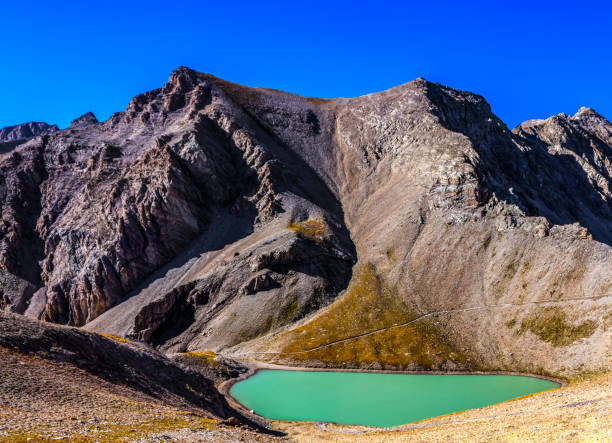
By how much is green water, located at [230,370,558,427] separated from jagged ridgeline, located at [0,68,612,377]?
266 inches

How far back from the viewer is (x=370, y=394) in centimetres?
7938

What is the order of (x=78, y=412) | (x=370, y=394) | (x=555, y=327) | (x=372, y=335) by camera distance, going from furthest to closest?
(x=372, y=335) < (x=555, y=327) < (x=370, y=394) < (x=78, y=412)

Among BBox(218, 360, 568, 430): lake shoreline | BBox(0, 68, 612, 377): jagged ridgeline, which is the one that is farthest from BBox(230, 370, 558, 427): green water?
BBox(0, 68, 612, 377): jagged ridgeline

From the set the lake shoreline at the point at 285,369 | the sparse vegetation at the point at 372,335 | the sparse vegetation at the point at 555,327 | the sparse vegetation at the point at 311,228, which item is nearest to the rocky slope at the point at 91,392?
the lake shoreline at the point at 285,369

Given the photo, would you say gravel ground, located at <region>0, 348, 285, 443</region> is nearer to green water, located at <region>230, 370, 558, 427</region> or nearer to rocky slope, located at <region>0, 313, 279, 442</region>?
rocky slope, located at <region>0, 313, 279, 442</region>

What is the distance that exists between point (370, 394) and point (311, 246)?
64.2 meters

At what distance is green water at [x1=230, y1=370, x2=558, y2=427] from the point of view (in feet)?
220

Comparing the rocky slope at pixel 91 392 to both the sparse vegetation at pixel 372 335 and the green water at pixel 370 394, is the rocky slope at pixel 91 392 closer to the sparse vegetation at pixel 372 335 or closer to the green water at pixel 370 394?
the green water at pixel 370 394

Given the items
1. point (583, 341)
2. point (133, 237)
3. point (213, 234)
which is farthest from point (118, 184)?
point (583, 341)

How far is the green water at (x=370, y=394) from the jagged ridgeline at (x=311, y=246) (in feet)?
22.1

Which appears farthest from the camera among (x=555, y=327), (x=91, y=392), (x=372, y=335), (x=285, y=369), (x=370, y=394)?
(x=372, y=335)

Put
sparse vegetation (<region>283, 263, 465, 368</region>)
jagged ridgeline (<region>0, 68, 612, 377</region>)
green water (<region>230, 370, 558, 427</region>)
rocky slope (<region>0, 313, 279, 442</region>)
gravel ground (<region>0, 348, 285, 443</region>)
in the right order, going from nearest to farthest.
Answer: gravel ground (<region>0, 348, 285, 443</region>) < rocky slope (<region>0, 313, 279, 442</region>) < green water (<region>230, 370, 558, 427</region>) < sparse vegetation (<region>283, 263, 465, 368</region>) < jagged ridgeline (<region>0, 68, 612, 377</region>)

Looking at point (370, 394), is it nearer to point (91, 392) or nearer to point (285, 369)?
point (285, 369)

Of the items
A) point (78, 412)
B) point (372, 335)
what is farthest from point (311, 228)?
point (78, 412)
